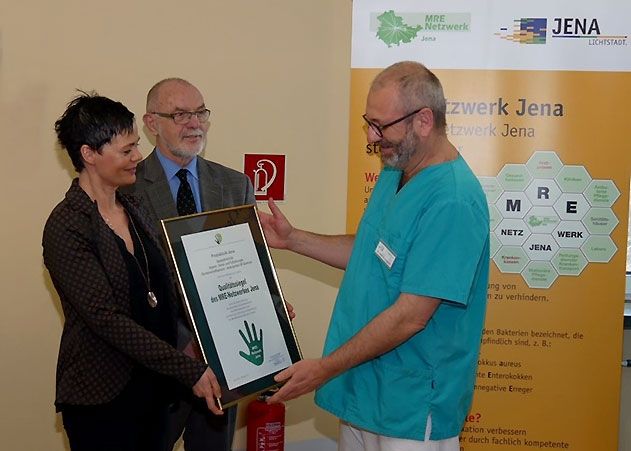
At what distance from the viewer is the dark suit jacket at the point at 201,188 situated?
9.84ft

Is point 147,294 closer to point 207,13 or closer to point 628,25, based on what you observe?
point 207,13

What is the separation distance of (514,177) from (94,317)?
205cm

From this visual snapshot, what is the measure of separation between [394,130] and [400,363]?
0.67 metres

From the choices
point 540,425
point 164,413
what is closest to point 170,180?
point 164,413

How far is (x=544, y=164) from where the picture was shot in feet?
11.9

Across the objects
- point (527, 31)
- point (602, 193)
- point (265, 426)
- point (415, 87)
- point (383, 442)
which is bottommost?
point (265, 426)

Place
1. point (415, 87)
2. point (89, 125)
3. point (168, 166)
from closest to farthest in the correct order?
point (415, 87)
point (89, 125)
point (168, 166)

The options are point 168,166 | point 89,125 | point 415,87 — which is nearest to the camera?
point 415,87

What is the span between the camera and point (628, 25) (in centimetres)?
356

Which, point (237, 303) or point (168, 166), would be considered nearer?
point (237, 303)

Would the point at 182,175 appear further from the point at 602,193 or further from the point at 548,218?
the point at 602,193

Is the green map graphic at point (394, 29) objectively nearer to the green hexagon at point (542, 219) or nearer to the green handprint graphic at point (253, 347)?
the green hexagon at point (542, 219)

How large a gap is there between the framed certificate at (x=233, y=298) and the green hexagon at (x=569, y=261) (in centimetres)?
153

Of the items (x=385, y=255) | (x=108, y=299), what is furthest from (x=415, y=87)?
(x=108, y=299)
